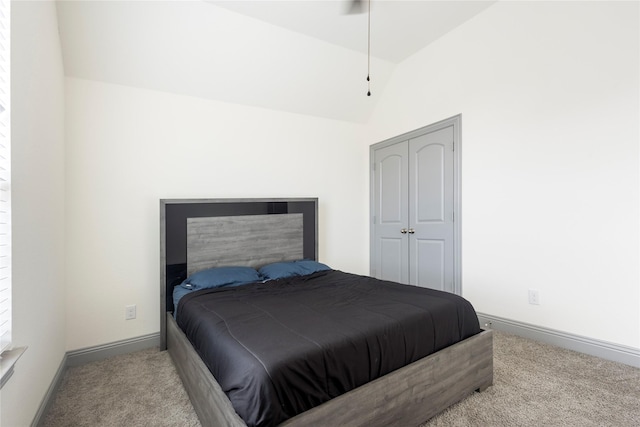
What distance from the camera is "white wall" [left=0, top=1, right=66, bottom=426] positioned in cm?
134

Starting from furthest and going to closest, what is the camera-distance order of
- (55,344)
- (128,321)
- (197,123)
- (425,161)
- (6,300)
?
(425,161) < (197,123) < (128,321) < (55,344) < (6,300)

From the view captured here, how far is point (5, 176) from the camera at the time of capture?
125cm

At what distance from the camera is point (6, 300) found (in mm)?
1222

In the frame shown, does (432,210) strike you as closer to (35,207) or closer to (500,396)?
(500,396)

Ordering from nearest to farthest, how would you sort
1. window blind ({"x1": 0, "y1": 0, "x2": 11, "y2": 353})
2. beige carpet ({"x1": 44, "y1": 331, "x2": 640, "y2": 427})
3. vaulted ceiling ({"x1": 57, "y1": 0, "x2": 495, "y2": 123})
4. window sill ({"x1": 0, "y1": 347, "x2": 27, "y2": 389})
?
window sill ({"x1": 0, "y1": 347, "x2": 27, "y2": 389}), window blind ({"x1": 0, "y1": 0, "x2": 11, "y2": 353}), beige carpet ({"x1": 44, "y1": 331, "x2": 640, "y2": 427}), vaulted ceiling ({"x1": 57, "y1": 0, "x2": 495, "y2": 123})

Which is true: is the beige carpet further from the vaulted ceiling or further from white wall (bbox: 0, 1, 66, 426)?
the vaulted ceiling

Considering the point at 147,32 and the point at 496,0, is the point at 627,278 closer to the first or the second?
the point at 496,0

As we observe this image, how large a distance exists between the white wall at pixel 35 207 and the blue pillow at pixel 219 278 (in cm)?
89

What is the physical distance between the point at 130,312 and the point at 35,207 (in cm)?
135

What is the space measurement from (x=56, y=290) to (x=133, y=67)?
187 cm

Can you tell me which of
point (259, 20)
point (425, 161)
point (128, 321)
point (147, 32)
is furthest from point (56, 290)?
point (425, 161)

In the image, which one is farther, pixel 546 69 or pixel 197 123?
pixel 197 123

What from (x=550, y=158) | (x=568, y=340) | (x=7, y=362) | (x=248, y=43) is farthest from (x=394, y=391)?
(x=248, y=43)

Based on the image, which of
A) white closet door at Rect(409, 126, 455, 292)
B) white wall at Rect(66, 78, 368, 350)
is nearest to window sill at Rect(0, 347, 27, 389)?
white wall at Rect(66, 78, 368, 350)
